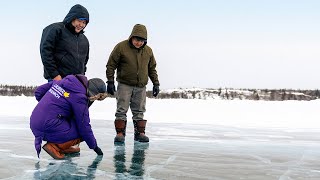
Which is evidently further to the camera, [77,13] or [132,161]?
[77,13]

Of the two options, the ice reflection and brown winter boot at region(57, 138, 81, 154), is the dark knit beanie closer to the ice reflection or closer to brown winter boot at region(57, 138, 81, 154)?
brown winter boot at region(57, 138, 81, 154)

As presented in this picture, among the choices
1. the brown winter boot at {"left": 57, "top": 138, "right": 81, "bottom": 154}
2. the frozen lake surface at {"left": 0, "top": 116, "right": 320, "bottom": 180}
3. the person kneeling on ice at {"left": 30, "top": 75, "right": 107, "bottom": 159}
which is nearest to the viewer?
the frozen lake surface at {"left": 0, "top": 116, "right": 320, "bottom": 180}

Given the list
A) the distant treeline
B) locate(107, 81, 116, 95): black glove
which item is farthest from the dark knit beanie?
the distant treeline

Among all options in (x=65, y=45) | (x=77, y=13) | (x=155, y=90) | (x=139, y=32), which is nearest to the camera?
(x=77, y=13)

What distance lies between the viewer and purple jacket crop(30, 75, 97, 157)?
14.0 ft

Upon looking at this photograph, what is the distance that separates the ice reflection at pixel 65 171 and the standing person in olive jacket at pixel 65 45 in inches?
50.2

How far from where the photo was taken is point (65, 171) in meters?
3.74

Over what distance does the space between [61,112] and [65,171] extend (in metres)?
0.75

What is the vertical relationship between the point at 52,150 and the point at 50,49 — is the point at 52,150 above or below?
below

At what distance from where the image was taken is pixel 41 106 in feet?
14.2

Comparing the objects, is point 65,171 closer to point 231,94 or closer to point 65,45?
point 65,45

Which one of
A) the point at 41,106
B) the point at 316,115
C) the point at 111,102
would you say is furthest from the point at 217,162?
the point at 111,102

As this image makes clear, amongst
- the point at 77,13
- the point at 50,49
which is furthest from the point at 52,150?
the point at 77,13

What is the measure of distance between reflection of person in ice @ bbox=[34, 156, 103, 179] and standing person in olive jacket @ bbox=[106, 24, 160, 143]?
2.31 metres
